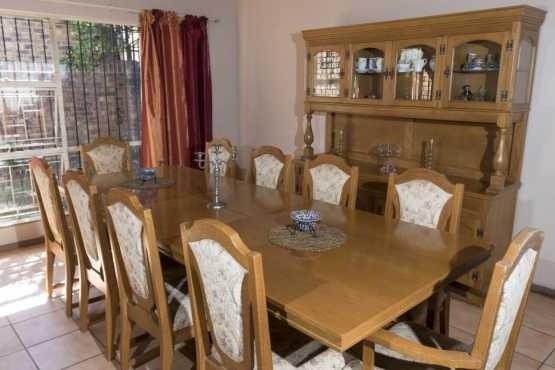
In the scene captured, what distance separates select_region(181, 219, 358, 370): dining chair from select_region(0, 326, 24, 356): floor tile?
55.4 inches

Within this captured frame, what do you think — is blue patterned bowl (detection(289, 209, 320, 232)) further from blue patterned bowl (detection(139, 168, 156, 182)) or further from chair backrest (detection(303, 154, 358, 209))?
blue patterned bowl (detection(139, 168, 156, 182))

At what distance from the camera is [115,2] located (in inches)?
160

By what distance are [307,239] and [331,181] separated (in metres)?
0.91

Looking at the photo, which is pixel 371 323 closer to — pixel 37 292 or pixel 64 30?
pixel 37 292

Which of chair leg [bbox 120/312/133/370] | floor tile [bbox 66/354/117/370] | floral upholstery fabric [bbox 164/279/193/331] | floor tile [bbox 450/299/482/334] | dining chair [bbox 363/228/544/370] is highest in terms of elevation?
dining chair [bbox 363/228/544/370]

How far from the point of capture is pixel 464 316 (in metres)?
2.82

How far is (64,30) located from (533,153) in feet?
12.9

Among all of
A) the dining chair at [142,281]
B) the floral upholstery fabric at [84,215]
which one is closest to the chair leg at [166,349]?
the dining chair at [142,281]

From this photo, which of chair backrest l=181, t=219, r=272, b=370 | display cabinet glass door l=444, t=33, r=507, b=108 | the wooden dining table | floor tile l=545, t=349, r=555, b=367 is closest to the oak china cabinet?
display cabinet glass door l=444, t=33, r=507, b=108

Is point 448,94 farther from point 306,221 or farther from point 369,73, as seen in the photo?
point 306,221

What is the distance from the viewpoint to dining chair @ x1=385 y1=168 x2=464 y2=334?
2.19 m

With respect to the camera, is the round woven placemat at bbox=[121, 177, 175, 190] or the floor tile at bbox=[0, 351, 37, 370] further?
the round woven placemat at bbox=[121, 177, 175, 190]

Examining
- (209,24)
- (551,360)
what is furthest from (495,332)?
(209,24)

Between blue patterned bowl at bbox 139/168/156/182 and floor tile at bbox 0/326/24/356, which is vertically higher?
blue patterned bowl at bbox 139/168/156/182
